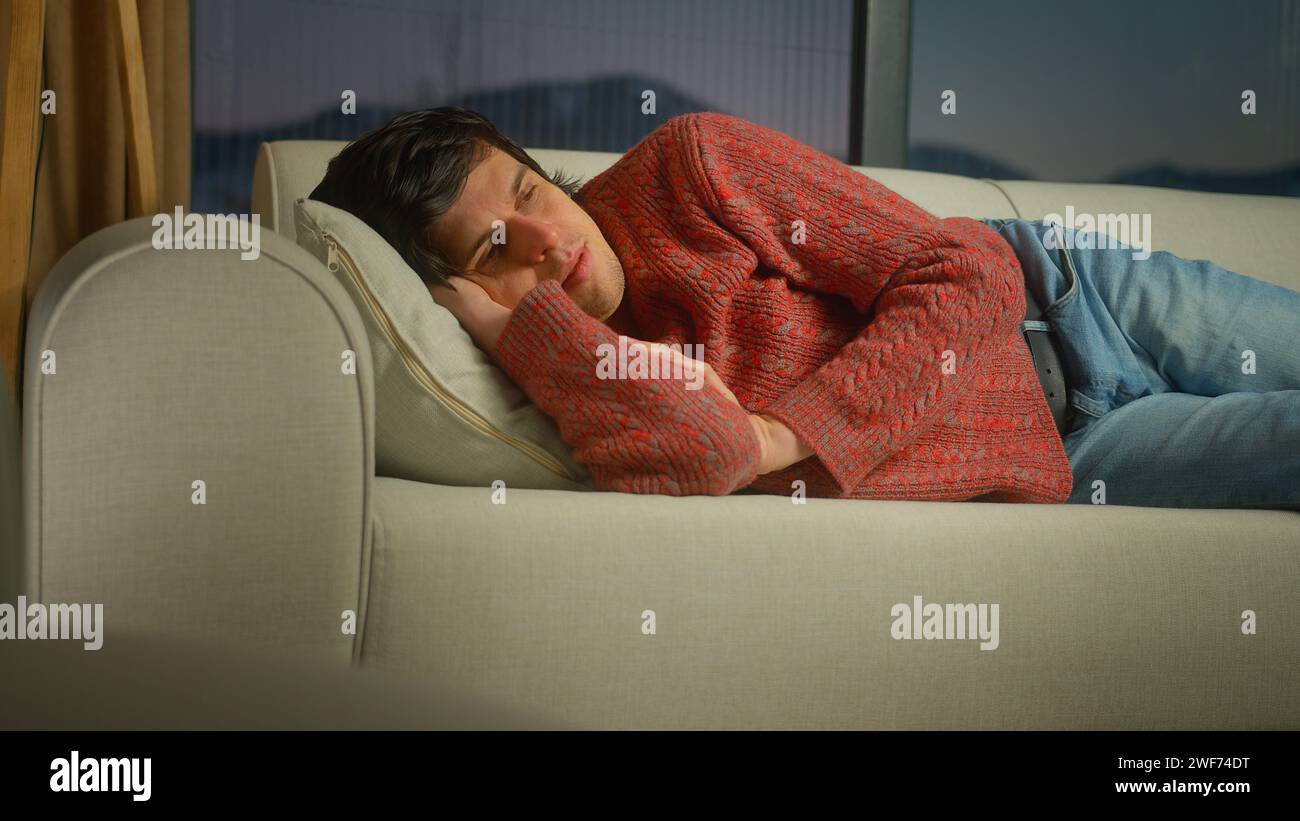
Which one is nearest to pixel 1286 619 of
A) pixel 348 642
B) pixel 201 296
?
pixel 348 642

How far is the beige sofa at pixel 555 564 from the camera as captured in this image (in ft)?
2.50

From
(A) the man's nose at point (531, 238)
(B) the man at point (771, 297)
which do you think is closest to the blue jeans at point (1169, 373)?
(B) the man at point (771, 297)

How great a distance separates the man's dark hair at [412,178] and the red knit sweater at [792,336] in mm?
190

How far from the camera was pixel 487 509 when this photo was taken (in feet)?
2.92

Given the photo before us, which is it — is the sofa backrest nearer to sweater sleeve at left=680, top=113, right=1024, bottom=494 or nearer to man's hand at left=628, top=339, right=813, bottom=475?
sweater sleeve at left=680, top=113, right=1024, bottom=494

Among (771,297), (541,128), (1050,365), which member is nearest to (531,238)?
(771,297)

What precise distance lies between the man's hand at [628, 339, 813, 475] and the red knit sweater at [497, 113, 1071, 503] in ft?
0.04

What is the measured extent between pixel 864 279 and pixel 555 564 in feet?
1.80

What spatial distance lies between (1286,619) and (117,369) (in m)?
1.03

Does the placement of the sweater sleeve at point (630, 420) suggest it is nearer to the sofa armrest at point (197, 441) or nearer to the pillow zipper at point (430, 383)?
the pillow zipper at point (430, 383)

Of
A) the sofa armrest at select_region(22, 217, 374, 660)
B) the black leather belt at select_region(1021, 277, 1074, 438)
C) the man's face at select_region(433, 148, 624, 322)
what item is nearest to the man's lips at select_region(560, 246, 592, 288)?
the man's face at select_region(433, 148, 624, 322)

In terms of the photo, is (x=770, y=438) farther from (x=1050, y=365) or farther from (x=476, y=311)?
(x=1050, y=365)

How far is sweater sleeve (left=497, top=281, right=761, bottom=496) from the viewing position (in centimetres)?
100
